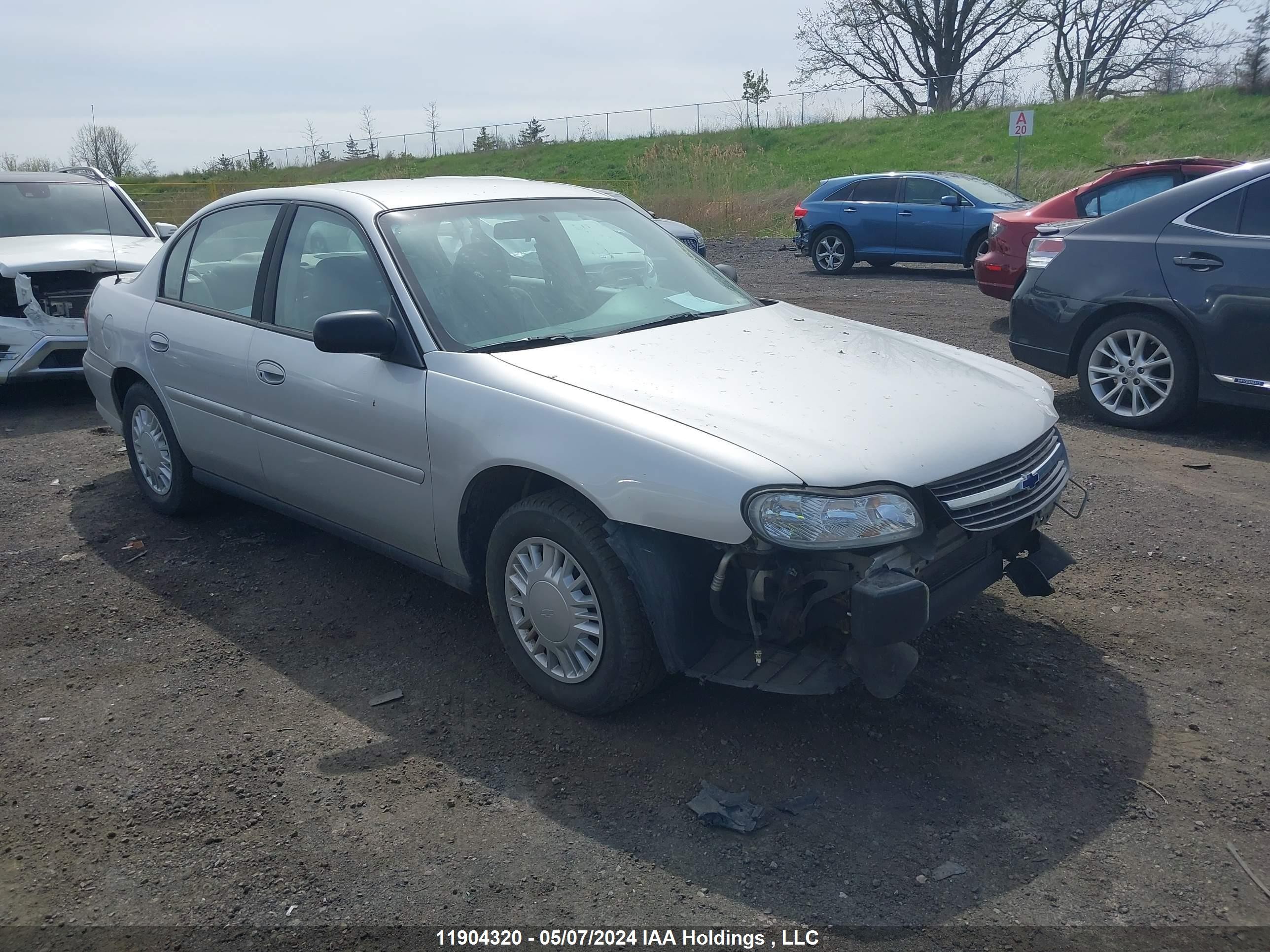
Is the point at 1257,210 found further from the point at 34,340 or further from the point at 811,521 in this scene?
the point at 34,340

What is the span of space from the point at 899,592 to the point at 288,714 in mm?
2129

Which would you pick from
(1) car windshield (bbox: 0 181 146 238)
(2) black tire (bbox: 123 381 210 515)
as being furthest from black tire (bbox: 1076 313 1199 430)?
(1) car windshield (bbox: 0 181 146 238)

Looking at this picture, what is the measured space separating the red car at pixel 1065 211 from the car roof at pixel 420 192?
6.98 meters

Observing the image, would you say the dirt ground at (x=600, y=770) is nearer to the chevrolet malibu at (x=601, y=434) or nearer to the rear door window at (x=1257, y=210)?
the chevrolet malibu at (x=601, y=434)

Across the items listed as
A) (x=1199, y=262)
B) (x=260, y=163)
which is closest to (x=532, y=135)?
(x=260, y=163)

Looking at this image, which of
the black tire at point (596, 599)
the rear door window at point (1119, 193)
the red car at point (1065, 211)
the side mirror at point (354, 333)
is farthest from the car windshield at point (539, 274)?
the rear door window at point (1119, 193)

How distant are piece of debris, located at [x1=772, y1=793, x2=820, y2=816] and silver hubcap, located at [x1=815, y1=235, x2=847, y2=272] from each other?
14750 millimetres

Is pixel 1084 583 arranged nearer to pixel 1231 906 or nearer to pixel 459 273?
pixel 1231 906

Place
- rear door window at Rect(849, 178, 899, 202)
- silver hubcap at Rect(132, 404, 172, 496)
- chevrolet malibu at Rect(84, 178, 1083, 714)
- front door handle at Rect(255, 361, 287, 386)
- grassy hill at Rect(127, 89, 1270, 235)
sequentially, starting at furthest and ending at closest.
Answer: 1. grassy hill at Rect(127, 89, 1270, 235)
2. rear door window at Rect(849, 178, 899, 202)
3. silver hubcap at Rect(132, 404, 172, 496)
4. front door handle at Rect(255, 361, 287, 386)
5. chevrolet malibu at Rect(84, 178, 1083, 714)

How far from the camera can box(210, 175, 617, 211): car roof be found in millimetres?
4359

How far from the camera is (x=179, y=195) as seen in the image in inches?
1297

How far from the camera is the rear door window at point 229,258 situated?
15.5 ft

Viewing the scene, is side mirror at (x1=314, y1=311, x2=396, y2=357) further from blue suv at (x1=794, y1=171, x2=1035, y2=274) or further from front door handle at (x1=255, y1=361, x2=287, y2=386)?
blue suv at (x1=794, y1=171, x2=1035, y2=274)

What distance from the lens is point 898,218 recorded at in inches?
639
